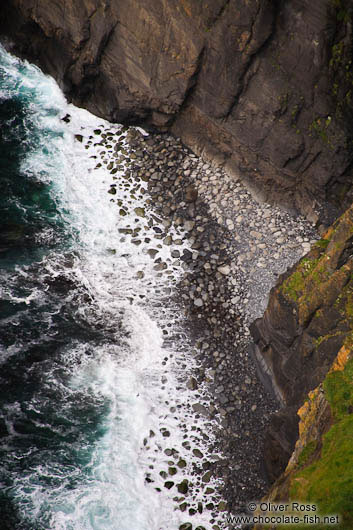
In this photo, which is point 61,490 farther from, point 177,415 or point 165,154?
point 165,154

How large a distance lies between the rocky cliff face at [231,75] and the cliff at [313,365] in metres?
7.04

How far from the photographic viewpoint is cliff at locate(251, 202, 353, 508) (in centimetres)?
1242

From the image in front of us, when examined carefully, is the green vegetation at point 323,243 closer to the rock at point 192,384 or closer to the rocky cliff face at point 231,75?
the rocky cliff face at point 231,75

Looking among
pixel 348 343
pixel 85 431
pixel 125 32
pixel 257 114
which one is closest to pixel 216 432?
pixel 85 431

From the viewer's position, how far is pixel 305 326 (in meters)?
18.5

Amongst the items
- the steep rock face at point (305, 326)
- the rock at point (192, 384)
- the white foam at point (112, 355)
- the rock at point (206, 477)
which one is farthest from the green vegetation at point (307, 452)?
the rock at point (192, 384)

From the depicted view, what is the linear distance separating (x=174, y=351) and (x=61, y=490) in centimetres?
726

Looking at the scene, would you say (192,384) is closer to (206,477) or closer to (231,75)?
(206,477)

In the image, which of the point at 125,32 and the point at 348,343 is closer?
the point at 348,343

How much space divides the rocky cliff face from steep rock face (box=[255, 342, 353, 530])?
41.3 feet

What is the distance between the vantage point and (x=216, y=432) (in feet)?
64.4

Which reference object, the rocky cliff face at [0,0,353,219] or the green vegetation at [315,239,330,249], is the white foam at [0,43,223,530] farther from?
the green vegetation at [315,239,330,249]

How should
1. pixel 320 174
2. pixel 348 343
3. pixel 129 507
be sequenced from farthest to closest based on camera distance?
pixel 320 174, pixel 129 507, pixel 348 343

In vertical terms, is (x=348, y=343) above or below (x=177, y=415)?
above
